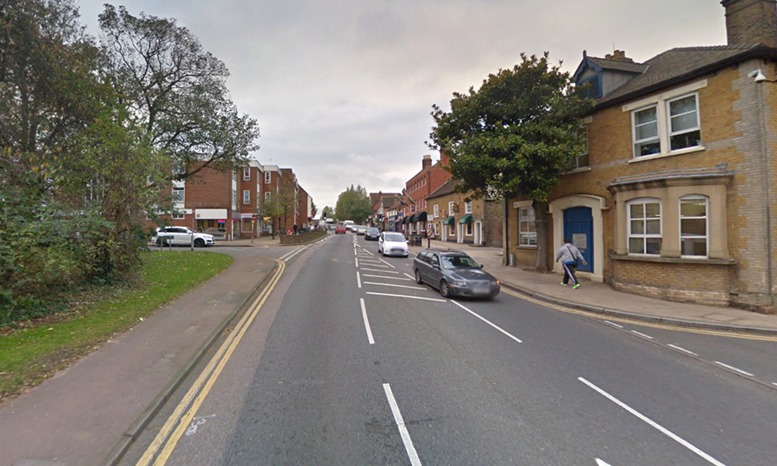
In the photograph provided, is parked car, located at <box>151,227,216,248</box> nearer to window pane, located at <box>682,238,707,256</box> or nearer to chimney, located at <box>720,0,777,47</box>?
window pane, located at <box>682,238,707,256</box>

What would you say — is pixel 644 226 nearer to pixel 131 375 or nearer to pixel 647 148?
pixel 647 148

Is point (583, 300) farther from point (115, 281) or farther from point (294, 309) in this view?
point (115, 281)

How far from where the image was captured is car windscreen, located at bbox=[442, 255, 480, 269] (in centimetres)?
1090

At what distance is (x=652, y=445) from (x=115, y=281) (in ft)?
39.7

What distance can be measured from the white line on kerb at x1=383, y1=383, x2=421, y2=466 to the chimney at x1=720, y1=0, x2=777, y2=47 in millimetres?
13617

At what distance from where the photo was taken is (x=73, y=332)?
6062mm

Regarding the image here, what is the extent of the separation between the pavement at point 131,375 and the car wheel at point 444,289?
9.94ft

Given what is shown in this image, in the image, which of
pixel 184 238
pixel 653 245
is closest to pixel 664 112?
pixel 653 245

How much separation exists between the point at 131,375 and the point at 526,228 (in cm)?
1640

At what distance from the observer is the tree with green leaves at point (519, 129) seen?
12148 millimetres

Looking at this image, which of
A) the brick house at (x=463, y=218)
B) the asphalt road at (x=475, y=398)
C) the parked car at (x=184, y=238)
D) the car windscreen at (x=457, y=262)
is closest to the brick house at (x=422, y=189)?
the brick house at (x=463, y=218)

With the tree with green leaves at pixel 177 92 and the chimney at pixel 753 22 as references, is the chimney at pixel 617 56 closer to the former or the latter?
the chimney at pixel 753 22

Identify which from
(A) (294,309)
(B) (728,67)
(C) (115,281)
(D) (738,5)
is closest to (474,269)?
(A) (294,309)

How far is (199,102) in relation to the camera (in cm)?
2002
